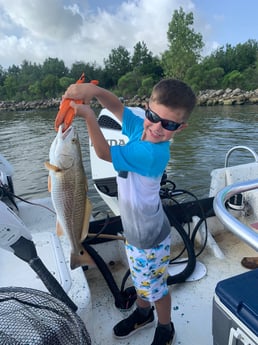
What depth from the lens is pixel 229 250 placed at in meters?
3.41

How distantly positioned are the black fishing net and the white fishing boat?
0.27ft

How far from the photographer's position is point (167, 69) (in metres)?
55.8

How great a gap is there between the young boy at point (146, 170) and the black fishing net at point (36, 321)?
2.32ft

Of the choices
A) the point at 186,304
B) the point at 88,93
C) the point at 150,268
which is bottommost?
the point at 186,304

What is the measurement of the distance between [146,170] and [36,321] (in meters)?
0.91

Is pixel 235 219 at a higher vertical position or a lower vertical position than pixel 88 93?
lower

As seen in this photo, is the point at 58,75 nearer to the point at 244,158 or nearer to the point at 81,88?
the point at 244,158

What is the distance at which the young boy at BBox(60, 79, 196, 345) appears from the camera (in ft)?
5.62

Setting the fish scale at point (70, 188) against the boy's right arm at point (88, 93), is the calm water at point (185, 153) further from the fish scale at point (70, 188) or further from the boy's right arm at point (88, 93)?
the boy's right arm at point (88, 93)

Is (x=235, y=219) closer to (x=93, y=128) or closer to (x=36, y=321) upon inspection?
(x=93, y=128)

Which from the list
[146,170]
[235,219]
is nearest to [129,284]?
[146,170]

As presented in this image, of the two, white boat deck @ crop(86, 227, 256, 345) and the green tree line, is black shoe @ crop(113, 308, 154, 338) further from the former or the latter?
the green tree line

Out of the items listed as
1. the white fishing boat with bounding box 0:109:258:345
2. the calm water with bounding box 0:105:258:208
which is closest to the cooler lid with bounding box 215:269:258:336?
the white fishing boat with bounding box 0:109:258:345

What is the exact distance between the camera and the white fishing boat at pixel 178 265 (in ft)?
4.84
